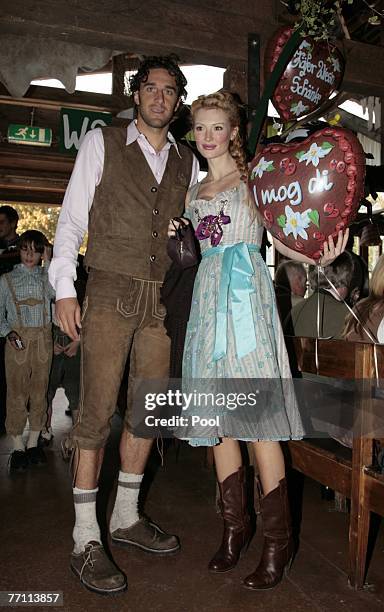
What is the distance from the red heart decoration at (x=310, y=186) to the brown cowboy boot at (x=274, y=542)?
36.7 inches

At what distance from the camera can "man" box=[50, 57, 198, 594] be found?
81.4 inches

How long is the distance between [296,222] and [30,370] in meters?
2.78

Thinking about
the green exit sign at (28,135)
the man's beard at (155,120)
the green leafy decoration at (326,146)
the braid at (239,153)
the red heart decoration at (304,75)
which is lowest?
the green leafy decoration at (326,146)

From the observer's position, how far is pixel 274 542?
1.91 metres

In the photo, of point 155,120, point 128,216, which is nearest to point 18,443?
point 128,216

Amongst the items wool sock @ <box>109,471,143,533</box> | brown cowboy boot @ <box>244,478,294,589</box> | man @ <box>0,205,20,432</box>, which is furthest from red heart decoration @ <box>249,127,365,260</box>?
man @ <box>0,205,20,432</box>

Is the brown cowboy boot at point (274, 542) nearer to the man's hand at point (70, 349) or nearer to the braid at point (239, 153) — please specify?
the braid at point (239, 153)

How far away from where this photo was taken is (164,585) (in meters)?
1.96

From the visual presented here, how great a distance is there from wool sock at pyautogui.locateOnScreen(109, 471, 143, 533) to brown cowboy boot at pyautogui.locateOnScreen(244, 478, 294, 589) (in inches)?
23.7

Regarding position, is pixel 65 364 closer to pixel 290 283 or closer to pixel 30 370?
pixel 30 370

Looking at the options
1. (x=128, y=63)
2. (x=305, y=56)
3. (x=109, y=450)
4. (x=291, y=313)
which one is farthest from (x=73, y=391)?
(x=128, y=63)

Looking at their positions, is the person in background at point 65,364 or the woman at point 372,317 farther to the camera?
the person in background at point 65,364

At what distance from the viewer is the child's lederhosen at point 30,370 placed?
3977 mm

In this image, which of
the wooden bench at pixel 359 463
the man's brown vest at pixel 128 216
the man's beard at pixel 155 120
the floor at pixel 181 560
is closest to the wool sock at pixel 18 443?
the floor at pixel 181 560
